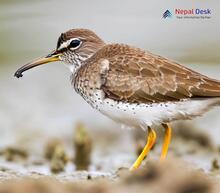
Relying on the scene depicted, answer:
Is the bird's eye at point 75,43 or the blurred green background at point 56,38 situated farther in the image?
the blurred green background at point 56,38

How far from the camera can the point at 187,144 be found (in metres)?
12.0

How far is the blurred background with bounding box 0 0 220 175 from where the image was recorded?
512 inches

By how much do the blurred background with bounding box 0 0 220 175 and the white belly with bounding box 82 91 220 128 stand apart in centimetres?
253

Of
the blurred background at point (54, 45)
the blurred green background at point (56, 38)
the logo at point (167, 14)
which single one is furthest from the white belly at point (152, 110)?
the logo at point (167, 14)

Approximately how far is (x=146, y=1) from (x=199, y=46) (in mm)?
2733

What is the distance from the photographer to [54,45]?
16844 mm

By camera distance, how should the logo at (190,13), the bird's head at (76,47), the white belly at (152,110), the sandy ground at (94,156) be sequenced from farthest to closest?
the logo at (190,13)
the bird's head at (76,47)
the sandy ground at (94,156)
the white belly at (152,110)

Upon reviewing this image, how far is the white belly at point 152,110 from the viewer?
902 centimetres

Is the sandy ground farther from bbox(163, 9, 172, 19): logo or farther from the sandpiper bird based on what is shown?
bbox(163, 9, 172, 19): logo

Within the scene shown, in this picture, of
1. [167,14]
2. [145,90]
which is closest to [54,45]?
[167,14]

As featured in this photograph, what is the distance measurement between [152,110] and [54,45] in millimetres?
8054

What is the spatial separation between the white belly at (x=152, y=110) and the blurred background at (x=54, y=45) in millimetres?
2528

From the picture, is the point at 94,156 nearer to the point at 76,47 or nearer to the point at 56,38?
the point at 76,47

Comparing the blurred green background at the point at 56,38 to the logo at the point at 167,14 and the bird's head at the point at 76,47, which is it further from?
the bird's head at the point at 76,47
